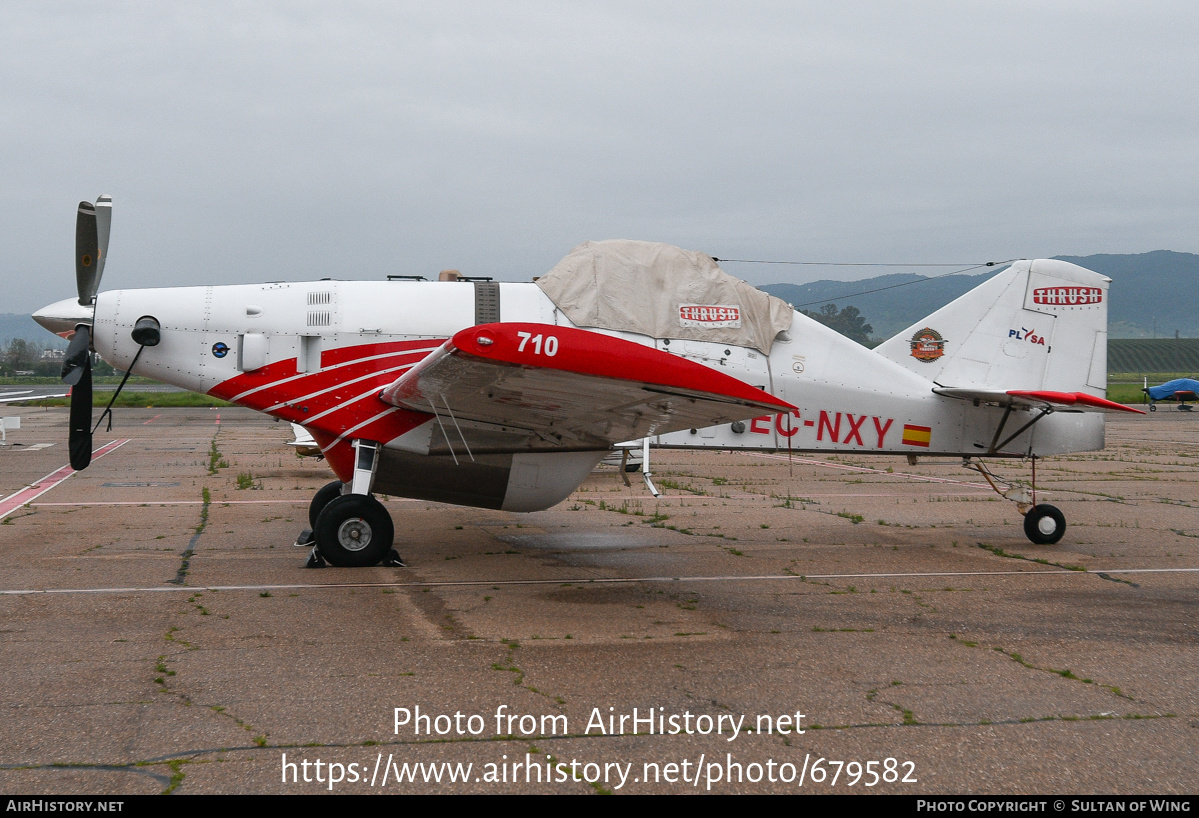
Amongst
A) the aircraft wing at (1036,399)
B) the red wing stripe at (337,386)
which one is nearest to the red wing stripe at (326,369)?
the red wing stripe at (337,386)

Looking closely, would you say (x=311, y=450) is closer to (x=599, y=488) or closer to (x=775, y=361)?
(x=599, y=488)

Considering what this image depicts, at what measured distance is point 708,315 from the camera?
9289 mm

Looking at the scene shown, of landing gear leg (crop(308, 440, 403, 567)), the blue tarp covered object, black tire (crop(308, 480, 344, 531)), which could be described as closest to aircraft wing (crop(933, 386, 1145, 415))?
landing gear leg (crop(308, 440, 403, 567))

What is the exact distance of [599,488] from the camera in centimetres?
1577

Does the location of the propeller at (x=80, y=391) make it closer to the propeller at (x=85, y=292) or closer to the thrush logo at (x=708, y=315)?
the propeller at (x=85, y=292)

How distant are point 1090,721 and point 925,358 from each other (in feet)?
21.3

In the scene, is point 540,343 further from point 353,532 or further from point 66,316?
point 66,316

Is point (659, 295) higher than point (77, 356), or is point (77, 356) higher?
point (659, 295)

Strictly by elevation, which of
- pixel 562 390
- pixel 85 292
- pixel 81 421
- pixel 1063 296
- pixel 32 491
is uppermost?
pixel 1063 296

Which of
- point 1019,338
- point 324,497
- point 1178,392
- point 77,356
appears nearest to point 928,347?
point 1019,338

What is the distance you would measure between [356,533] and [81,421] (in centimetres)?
294

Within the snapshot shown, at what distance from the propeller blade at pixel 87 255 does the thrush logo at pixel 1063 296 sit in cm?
1031

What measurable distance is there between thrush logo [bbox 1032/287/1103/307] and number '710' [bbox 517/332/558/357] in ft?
24.3

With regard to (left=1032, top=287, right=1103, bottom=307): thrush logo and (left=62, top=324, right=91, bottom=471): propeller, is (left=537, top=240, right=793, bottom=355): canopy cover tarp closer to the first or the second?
(left=1032, top=287, right=1103, bottom=307): thrush logo
